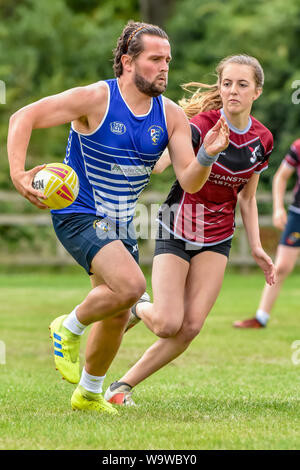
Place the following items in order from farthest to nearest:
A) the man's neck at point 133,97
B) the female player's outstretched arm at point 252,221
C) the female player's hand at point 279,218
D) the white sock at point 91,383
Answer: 1. the female player's hand at point 279,218
2. the female player's outstretched arm at point 252,221
3. the white sock at point 91,383
4. the man's neck at point 133,97

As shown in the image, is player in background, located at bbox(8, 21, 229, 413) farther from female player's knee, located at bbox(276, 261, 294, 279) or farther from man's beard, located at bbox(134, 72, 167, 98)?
female player's knee, located at bbox(276, 261, 294, 279)

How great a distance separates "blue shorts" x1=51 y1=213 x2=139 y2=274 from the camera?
16.3ft

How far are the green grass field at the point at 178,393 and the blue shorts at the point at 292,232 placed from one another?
108 centimetres

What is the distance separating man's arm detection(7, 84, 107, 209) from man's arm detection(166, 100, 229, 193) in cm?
48

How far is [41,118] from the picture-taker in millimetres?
4758

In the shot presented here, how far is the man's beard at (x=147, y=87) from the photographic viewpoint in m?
4.98

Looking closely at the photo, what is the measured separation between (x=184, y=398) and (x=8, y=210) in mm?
13316

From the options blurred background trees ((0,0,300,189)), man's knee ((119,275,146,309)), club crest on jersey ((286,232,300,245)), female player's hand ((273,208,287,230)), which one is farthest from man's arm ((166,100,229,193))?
blurred background trees ((0,0,300,189))

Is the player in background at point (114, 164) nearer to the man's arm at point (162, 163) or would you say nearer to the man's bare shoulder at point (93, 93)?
the man's bare shoulder at point (93, 93)

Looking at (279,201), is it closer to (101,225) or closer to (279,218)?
(279,218)

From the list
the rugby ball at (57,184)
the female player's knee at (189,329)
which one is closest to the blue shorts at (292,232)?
the female player's knee at (189,329)

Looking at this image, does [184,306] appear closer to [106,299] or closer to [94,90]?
[106,299]

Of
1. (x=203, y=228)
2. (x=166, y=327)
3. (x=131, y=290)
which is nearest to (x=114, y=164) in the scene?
(x=131, y=290)
